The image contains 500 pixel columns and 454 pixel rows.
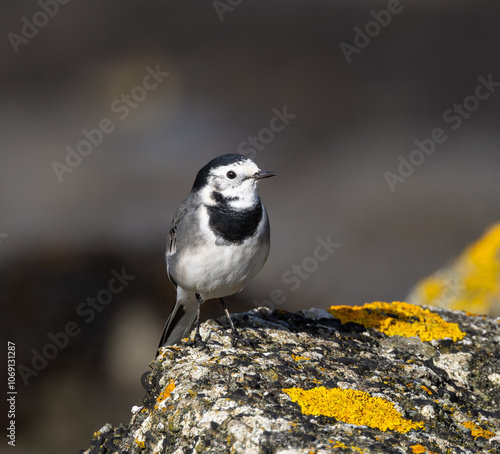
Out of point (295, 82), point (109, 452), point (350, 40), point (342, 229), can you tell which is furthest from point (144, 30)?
point (109, 452)

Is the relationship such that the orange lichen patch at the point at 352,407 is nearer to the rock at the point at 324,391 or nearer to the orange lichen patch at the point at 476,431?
the rock at the point at 324,391

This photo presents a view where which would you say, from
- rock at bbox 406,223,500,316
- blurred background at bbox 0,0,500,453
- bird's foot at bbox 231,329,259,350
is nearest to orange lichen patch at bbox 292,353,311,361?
bird's foot at bbox 231,329,259,350

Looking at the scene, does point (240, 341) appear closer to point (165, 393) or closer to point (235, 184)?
point (165, 393)

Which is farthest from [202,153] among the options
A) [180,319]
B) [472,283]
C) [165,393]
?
[165,393]

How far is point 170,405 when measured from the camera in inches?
137

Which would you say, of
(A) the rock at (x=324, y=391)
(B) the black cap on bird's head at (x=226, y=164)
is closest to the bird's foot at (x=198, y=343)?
(A) the rock at (x=324, y=391)

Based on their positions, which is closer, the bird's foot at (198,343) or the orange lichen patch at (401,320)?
the bird's foot at (198,343)

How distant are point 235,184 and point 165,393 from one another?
1.76 metres

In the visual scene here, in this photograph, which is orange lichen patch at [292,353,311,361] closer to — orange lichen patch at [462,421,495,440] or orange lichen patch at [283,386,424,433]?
orange lichen patch at [283,386,424,433]

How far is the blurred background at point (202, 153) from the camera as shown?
743 cm

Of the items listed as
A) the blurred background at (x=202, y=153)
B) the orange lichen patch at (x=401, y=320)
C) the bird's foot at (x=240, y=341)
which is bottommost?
the bird's foot at (x=240, y=341)

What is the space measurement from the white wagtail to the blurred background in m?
2.90

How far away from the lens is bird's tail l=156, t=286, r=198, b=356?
5203 millimetres

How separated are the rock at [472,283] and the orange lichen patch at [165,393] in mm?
3911
